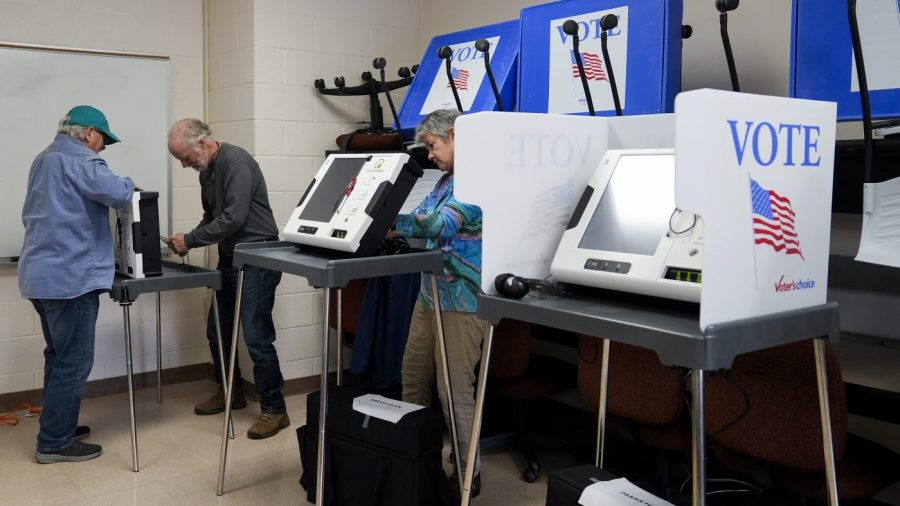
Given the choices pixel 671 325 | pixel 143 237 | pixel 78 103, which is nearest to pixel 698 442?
pixel 671 325

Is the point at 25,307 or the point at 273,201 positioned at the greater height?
the point at 273,201

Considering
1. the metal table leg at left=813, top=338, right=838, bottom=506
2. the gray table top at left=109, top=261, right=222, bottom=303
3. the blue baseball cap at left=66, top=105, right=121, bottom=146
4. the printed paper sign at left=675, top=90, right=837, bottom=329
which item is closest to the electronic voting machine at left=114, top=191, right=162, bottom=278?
the gray table top at left=109, top=261, right=222, bottom=303

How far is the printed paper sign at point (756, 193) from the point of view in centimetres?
143

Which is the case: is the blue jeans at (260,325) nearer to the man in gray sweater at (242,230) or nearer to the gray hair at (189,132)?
the man in gray sweater at (242,230)

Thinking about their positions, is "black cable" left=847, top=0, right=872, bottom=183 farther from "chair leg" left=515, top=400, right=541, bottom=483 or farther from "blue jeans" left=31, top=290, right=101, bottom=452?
"blue jeans" left=31, top=290, right=101, bottom=452

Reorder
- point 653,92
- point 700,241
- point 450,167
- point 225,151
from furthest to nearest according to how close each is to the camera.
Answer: point 225,151 < point 450,167 < point 653,92 < point 700,241

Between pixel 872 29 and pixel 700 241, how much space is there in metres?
0.85

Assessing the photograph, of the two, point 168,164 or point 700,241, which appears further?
point 168,164

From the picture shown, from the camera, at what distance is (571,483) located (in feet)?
6.37

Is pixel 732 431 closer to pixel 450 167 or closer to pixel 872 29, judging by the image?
pixel 872 29

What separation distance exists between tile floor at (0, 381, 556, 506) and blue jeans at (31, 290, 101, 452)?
0.13m

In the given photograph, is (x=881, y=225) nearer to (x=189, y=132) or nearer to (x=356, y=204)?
(x=356, y=204)

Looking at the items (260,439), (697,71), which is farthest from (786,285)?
(260,439)

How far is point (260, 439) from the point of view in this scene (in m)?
3.46
